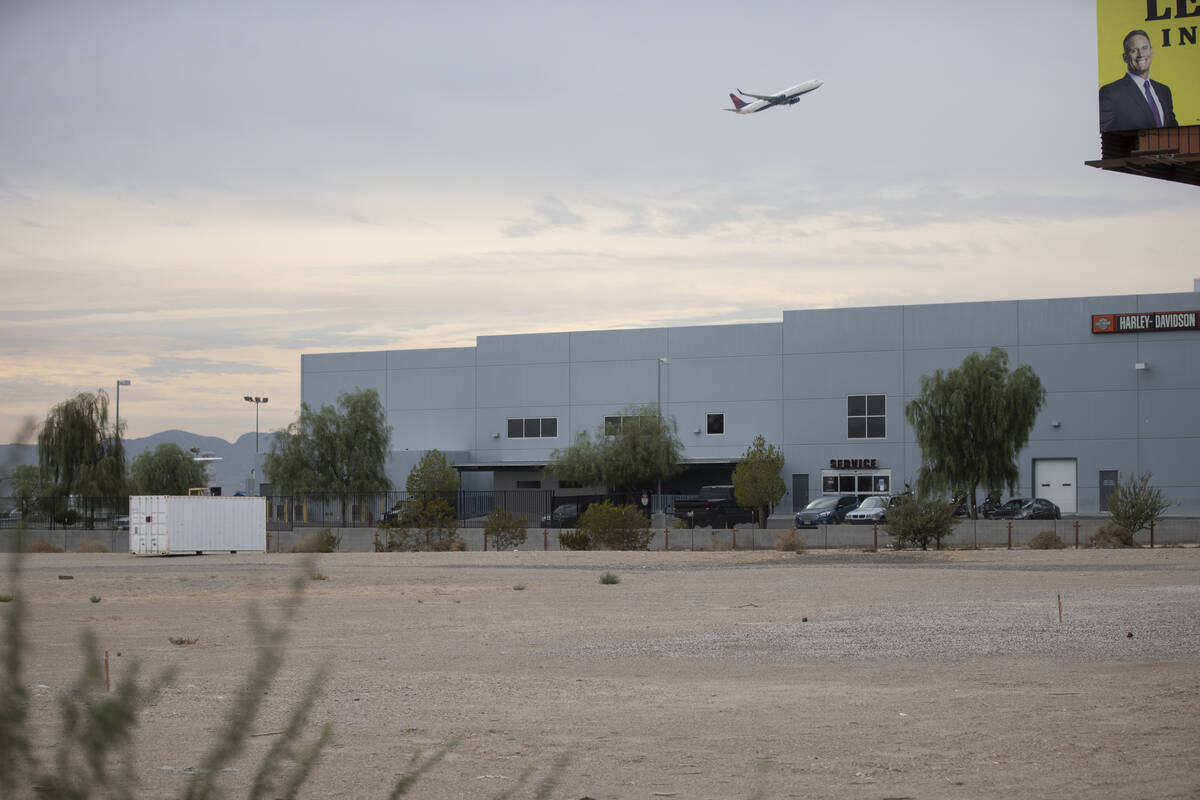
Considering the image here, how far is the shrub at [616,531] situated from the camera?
151 feet

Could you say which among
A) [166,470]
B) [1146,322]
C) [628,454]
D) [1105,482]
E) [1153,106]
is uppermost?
[1146,322]

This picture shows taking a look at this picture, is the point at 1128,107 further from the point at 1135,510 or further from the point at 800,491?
the point at 800,491

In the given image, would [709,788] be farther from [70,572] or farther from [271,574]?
[70,572]

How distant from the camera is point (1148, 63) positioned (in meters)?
22.0

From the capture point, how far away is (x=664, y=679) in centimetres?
1458

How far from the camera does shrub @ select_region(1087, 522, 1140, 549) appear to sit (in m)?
42.2

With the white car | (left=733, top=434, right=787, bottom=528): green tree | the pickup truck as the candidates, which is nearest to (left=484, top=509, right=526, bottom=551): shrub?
the pickup truck

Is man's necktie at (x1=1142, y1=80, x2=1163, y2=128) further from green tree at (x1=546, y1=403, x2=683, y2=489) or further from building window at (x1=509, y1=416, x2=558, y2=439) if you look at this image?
building window at (x1=509, y1=416, x2=558, y2=439)

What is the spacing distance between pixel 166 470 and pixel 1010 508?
67.0 metres

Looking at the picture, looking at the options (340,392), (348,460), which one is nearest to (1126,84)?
(348,460)

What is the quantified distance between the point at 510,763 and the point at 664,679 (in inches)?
195

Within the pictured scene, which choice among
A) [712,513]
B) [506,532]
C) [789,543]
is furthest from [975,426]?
[506,532]

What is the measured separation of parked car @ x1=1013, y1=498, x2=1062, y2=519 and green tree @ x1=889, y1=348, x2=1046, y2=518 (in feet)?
4.96

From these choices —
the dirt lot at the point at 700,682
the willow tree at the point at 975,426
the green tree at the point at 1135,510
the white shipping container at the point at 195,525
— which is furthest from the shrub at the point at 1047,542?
the white shipping container at the point at 195,525
